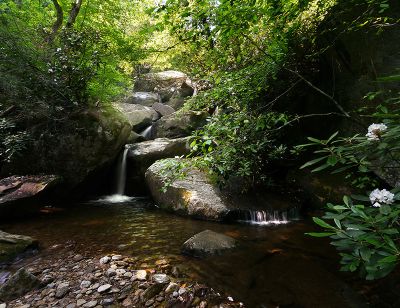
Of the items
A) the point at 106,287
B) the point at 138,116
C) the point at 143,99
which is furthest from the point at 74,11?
the point at 143,99

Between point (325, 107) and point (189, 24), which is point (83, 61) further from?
point (325, 107)

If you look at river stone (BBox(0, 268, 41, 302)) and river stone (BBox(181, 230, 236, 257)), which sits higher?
river stone (BBox(181, 230, 236, 257))

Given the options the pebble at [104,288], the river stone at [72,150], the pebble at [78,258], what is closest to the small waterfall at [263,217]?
the pebble at [78,258]

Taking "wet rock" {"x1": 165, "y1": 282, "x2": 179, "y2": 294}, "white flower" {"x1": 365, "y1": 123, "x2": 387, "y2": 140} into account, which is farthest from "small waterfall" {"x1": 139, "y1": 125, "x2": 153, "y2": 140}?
"white flower" {"x1": 365, "y1": 123, "x2": 387, "y2": 140}

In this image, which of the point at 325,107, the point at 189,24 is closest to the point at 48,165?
the point at 189,24

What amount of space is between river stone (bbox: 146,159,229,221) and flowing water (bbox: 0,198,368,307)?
0.27 m

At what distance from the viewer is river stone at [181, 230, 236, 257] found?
5.12m

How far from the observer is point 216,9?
329 centimetres

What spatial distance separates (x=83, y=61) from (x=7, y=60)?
2.24 m

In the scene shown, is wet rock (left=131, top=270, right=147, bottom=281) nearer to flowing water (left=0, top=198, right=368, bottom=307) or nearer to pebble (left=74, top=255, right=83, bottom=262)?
flowing water (left=0, top=198, right=368, bottom=307)

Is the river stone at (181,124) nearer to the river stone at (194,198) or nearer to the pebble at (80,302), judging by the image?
the river stone at (194,198)

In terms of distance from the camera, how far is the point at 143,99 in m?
21.6

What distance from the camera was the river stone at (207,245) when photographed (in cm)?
512

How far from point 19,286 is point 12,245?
64.5 inches
